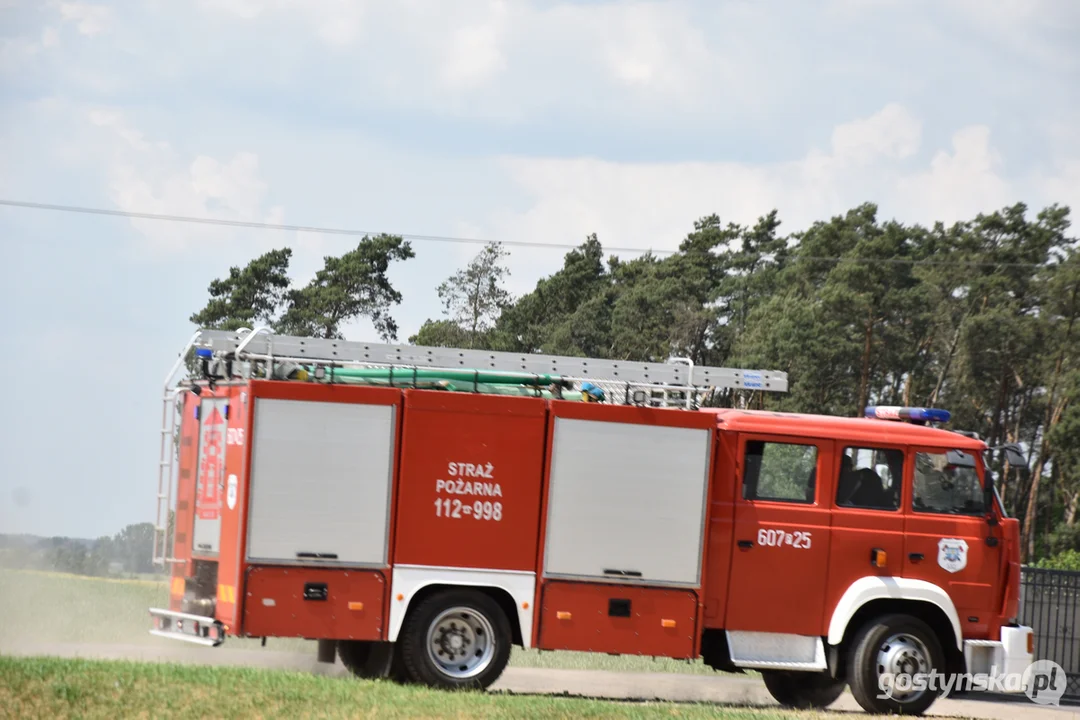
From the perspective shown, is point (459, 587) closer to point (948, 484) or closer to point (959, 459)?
point (948, 484)

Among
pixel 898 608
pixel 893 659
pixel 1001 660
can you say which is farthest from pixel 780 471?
pixel 1001 660

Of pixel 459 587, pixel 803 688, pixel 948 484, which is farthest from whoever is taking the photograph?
pixel 803 688

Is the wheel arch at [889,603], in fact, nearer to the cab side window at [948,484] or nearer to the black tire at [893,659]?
the black tire at [893,659]

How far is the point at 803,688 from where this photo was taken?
1398cm

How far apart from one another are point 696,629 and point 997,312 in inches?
2086

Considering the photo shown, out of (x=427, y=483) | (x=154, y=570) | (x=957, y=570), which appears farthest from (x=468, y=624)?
(x=957, y=570)

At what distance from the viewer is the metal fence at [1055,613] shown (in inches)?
722

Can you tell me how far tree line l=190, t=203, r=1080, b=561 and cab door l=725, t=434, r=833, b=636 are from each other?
4574 cm

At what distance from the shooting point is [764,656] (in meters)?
12.4

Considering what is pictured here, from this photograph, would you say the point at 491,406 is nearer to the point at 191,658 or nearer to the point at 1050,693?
the point at 191,658

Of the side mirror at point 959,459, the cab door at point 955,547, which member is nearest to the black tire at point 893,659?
the cab door at point 955,547

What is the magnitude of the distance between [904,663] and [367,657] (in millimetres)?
4904

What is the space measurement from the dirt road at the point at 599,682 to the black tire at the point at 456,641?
127 centimetres

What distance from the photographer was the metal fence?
1833 cm
